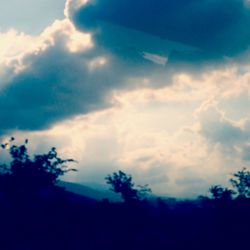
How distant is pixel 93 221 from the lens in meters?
34.7

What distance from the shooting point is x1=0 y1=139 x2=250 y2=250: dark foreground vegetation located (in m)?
30.5

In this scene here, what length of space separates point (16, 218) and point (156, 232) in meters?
14.8

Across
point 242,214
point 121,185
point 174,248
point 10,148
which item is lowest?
point 174,248

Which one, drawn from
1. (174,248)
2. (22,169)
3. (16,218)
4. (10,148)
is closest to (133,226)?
(174,248)

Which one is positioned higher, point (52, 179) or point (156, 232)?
point (52, 179)

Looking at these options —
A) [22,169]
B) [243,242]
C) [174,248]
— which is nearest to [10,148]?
[22,169]

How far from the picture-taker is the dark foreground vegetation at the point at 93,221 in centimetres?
3045

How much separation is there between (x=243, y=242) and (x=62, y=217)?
723 inches

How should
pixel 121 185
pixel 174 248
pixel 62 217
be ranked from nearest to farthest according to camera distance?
1. pixel 174 248
2. pixel 62 217
3. pixel 121 185

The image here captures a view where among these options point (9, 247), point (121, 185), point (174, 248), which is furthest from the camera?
point (121, 185)

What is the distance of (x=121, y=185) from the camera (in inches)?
1879

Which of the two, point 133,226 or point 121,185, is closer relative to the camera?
point 133,226

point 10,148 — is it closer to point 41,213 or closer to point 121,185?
point 41,213

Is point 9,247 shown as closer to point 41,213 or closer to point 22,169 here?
point 41,213
